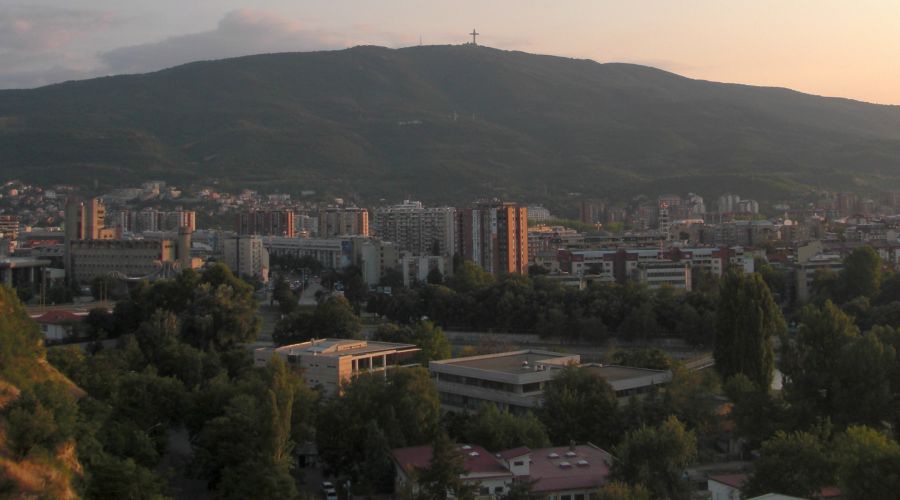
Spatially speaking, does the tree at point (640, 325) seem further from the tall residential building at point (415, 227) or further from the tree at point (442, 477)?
the tall residential building at point (415, 227)

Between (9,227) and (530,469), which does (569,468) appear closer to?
(530,469)

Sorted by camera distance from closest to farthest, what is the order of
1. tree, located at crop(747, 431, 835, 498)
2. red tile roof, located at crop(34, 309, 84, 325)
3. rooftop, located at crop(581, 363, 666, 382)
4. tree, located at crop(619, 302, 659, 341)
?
tree, located at crop(747, 431, 835, 498), rooftop, located at crop(581, 363, 666, 382), red tile roof, located at crop(34, 309, 84, 325), tree, located at crop(619, 302, 659, 341)

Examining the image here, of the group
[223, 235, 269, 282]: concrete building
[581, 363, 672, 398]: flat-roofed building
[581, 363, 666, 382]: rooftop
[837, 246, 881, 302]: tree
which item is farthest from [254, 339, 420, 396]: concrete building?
[223, 235, 269, 282]: concrete building

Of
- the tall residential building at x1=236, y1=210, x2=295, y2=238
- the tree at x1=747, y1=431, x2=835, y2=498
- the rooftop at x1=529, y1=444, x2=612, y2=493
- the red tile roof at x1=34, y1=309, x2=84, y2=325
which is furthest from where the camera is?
the tall residential building at x1=236, y1=210, x2=295, y2=238

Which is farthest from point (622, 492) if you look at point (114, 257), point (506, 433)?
point (114, 257)

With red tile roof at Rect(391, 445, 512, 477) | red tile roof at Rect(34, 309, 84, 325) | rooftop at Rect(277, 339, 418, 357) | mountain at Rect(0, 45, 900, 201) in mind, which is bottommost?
red tile roof at Rect(391, 445, 512, 477)

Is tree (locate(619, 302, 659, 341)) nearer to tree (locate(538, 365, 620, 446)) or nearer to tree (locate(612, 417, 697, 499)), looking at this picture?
tree (locate(538, 365, 620, 446))

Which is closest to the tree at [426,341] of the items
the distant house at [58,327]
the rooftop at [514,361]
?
the rooftop at [514,361]

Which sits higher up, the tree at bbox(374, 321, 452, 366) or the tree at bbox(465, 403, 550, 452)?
the tree at bbox(374, 321, 452, 366)
